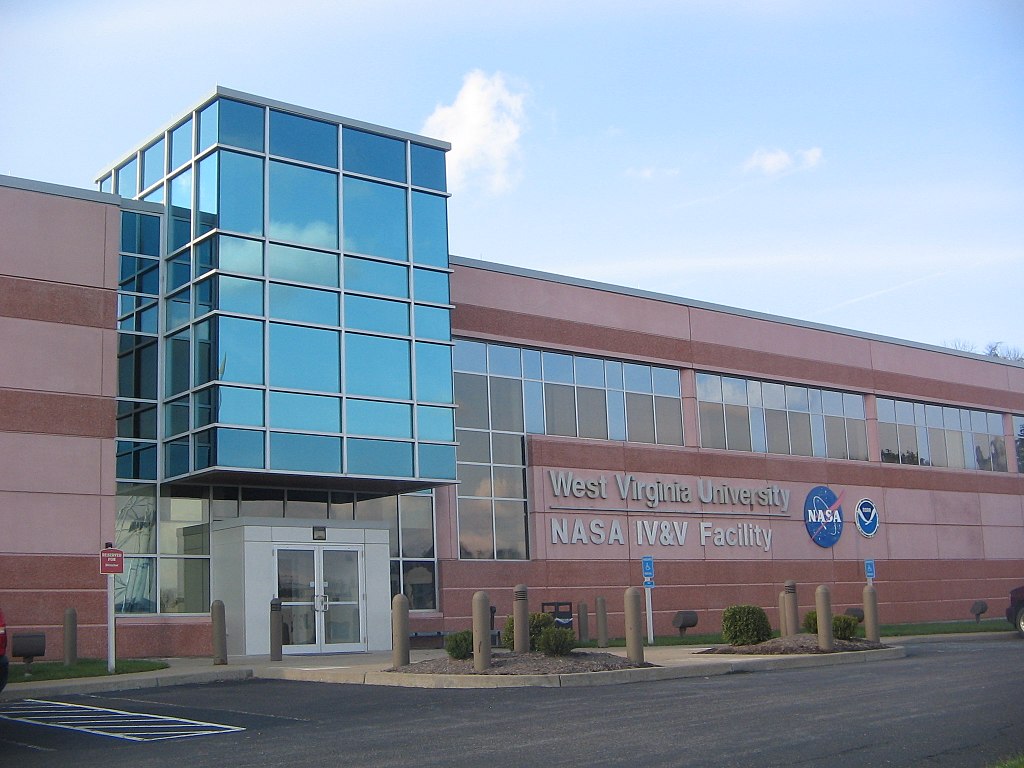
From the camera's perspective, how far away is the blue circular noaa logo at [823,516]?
124 ft

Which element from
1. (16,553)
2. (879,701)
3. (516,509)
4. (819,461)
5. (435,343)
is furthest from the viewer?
(819,461)

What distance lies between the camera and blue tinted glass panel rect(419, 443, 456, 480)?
2683cm

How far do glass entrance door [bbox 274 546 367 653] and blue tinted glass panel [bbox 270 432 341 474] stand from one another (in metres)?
2.02

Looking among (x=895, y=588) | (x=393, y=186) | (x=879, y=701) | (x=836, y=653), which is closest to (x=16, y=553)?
(x=393, y=186)

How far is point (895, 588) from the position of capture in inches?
1559

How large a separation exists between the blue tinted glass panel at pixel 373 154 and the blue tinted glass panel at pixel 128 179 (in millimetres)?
5079

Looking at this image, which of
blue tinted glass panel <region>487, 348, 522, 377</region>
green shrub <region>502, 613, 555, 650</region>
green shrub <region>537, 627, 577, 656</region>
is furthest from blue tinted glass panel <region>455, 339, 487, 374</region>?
green shrub <region>537, 627, 577, 656</region>

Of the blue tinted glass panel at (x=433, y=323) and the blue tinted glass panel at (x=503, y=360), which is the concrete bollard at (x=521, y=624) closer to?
the blue tinted glass panel at (x=433, y=323)

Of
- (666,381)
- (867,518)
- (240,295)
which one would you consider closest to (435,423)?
(240,295)

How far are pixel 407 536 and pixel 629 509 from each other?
7.03 metres

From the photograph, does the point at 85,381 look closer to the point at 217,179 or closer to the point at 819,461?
the point at 217,179

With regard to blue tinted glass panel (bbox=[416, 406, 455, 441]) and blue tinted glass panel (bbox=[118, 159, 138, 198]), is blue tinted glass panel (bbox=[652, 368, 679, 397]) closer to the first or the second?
blue tinted glass panel (bbox=[416, 406, 455, 441])

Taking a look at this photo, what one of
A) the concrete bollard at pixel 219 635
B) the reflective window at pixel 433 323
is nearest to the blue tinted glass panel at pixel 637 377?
the reflective window at pixel 433 323

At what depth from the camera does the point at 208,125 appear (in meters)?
25.5
